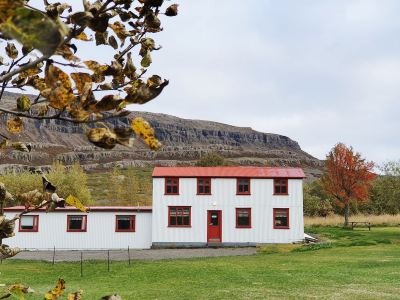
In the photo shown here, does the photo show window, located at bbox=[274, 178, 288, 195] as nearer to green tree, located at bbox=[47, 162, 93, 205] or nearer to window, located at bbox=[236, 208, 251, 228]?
window, located at bbox=[236, 208, 251, 228]

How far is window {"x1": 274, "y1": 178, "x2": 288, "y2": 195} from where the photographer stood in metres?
38.5

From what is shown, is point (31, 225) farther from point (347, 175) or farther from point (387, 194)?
point (387, 194)

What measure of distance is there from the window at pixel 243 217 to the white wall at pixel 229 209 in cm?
26

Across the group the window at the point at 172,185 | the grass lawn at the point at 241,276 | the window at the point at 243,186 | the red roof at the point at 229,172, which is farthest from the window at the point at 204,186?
the grass lawn at the point at 241,276

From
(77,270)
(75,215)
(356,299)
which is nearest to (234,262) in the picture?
(77,270)

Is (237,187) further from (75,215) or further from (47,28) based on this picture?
(47,28)

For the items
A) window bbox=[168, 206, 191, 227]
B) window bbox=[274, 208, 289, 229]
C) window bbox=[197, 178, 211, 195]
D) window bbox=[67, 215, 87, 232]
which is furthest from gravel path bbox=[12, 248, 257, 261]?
window bbox=[197, 178, 211, 195]

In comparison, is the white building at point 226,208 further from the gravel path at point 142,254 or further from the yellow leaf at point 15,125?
the yellow leaf at point 15,125

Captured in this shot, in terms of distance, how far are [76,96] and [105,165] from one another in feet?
550

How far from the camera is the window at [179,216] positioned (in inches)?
1478

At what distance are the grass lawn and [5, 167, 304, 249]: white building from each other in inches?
232

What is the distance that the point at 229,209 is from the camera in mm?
38000

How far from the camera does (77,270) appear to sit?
81.8 feet

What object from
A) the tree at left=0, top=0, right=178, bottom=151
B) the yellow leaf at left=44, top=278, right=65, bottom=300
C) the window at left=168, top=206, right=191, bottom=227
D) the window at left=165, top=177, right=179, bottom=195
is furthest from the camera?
the window at left=165, top=177, right=179, bottom=195
